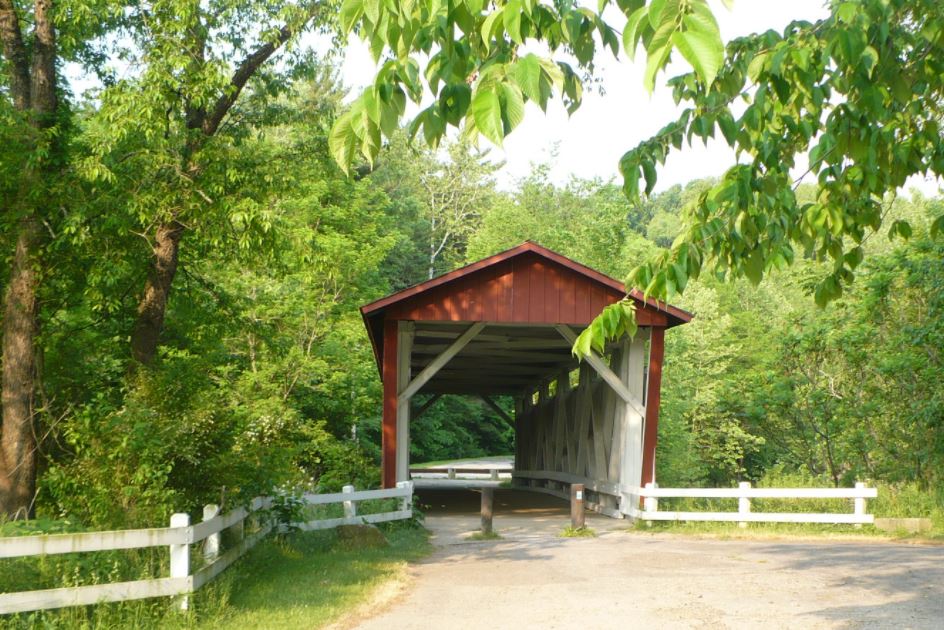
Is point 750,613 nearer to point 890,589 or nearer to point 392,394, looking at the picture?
point 890,589

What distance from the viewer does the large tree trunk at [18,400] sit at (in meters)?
10.3

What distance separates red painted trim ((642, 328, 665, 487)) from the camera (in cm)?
1570

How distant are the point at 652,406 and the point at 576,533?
9.39ft

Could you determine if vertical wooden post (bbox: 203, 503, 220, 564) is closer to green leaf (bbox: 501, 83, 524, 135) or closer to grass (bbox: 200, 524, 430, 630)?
grass (bbox: 200, 524, 430, 630)

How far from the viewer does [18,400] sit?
10.4 meters

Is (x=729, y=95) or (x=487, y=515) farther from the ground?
(x=729, y=95)

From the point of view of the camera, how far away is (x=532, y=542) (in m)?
13.3

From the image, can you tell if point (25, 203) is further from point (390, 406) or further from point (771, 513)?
point (771, 513)

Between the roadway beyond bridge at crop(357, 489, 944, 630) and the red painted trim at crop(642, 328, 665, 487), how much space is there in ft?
5.96

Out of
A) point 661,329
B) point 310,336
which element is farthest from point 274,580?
point 310,336

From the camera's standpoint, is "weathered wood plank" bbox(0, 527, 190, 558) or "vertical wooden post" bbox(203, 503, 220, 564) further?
"vertical wooden post" bbox(203, 503, 220, 564)

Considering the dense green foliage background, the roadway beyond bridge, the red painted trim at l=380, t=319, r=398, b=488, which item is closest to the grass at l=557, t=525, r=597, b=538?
the roadway beyond bridge

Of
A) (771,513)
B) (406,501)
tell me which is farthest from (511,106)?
(771,513)

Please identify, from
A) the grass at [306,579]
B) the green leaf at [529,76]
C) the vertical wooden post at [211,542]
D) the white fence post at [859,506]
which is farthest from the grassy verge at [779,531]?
the green leaf at [529,76]
